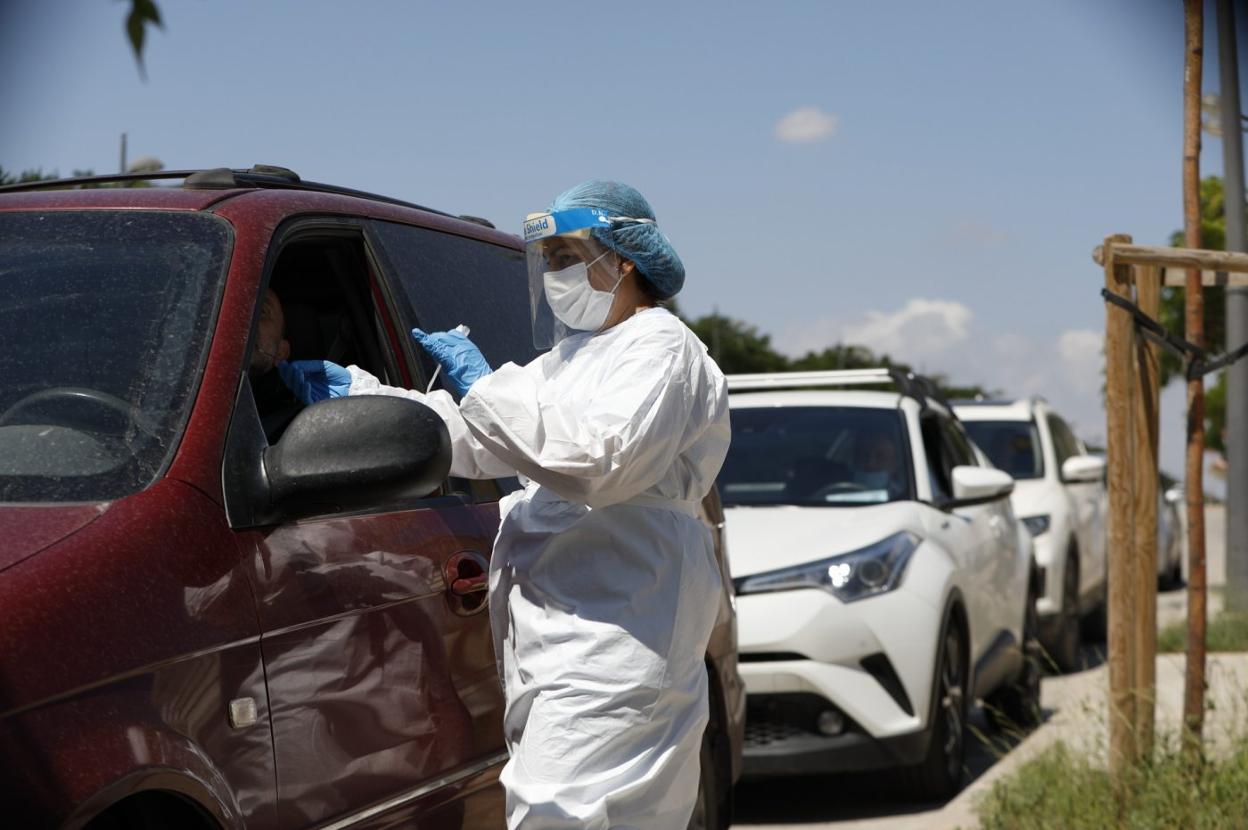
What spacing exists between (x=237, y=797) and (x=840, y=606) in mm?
4622

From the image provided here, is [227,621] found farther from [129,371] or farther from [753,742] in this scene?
[753,742]

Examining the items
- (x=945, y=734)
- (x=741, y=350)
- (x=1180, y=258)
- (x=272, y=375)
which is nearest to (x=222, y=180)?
(x=272, y=375)

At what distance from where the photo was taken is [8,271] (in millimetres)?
3391

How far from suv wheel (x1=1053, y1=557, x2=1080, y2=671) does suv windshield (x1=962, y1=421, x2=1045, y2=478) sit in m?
0.84

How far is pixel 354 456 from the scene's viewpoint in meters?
3.00

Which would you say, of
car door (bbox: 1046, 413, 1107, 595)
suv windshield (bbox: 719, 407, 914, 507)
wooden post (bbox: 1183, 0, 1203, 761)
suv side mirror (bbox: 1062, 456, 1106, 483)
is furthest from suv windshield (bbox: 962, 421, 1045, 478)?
wooden post (bbox: 1183, 0, 1203, 761)

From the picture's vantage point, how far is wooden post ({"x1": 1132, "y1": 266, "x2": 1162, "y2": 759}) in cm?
613

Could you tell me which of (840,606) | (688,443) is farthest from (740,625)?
(688,443)

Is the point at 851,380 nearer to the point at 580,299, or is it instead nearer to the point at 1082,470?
the point at 1082,470

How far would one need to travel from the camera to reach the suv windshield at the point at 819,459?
8312 mm

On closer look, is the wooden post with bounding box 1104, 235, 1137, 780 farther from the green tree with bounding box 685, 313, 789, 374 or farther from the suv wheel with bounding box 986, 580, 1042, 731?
the green tree with bounding box 685, 313, 789, 374

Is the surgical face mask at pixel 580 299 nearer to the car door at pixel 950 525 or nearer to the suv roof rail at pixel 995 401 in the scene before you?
the car door at pixel 950 525

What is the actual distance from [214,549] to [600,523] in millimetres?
856

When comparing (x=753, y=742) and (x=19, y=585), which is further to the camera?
(x=753, y=742)
